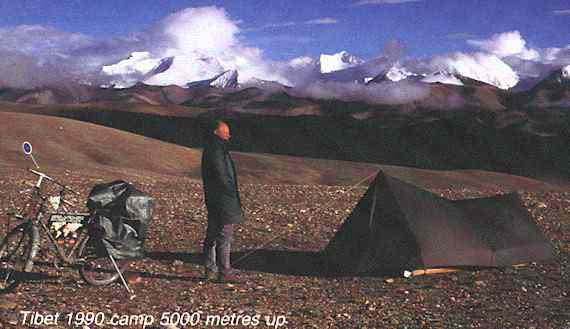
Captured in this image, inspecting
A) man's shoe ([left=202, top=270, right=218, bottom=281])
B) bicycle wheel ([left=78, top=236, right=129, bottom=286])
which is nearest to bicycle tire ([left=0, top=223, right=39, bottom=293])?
bicycle wheel ([left=78, top=236, right=129, bottom=286])

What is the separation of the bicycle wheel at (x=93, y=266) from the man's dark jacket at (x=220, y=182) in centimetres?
139

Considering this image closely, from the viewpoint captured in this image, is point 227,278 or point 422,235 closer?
point 227,278

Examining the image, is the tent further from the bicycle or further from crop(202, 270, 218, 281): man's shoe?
the bicycle

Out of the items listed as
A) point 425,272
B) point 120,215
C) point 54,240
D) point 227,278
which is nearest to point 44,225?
point 54,240

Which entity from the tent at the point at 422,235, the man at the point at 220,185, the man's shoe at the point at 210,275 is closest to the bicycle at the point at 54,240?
the man's shoe at the point at 210,275

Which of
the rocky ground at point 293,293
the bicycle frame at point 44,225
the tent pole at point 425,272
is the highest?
the bicycle frame at point 44,225

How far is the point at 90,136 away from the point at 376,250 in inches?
1657

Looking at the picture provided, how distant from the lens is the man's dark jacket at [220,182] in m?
9.78

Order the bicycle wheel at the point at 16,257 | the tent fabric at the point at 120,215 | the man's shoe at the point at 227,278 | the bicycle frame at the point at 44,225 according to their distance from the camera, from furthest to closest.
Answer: the man's shoe at the point at 227,278 < the tent fabric at the point at 120,215 < the bicycle wheel at the point at 16,257 < the bicycle frame at the point at 44,225

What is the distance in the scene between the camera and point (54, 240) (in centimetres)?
912

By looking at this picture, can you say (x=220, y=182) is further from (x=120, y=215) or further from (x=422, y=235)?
(x=422, y=235)

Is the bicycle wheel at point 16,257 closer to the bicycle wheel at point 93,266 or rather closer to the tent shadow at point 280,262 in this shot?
the bicycle wheel at point 93,266

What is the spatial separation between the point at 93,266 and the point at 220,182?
2.11 meters

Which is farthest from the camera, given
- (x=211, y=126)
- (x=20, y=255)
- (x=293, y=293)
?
(x=293, y=293)
